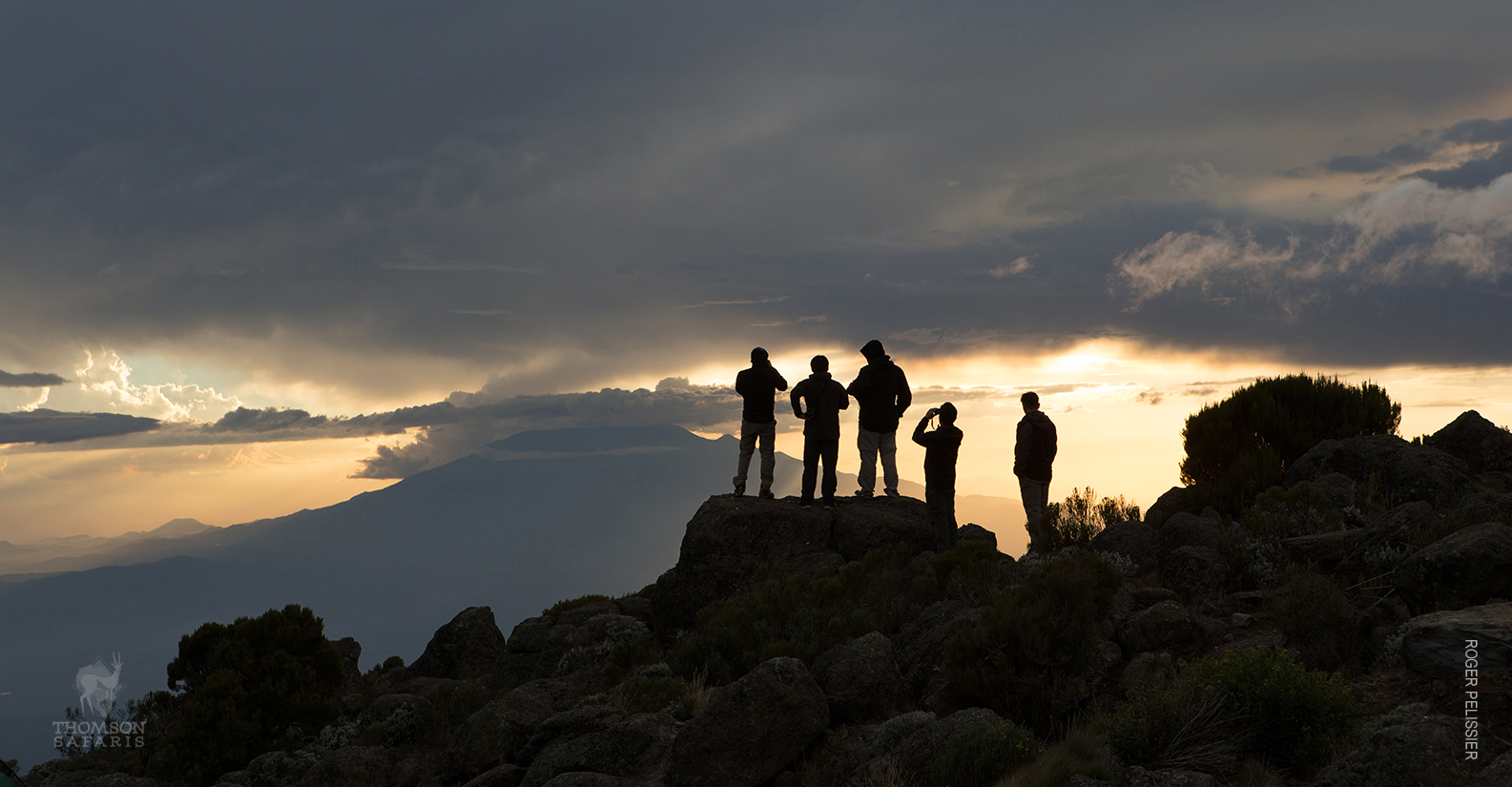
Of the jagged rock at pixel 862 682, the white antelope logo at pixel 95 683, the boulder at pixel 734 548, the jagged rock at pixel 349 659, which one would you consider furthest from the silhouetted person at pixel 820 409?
the white antelope logo at pixel 95 683

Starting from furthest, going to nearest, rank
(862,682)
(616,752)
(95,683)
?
(95,683) < (616,752) < (862,682)

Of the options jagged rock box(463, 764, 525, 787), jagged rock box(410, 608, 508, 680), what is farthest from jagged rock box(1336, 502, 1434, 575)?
jagged rock box(410, 608, 508, 680)

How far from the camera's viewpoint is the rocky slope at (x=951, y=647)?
654cm

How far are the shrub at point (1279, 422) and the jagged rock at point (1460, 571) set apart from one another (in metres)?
7.01

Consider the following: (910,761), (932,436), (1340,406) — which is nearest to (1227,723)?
(910,761)

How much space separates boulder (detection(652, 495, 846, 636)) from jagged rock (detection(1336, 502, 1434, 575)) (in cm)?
686

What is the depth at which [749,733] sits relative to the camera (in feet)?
26.2

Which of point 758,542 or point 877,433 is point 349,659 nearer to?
point 758,542

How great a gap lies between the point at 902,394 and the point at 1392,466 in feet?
25.6

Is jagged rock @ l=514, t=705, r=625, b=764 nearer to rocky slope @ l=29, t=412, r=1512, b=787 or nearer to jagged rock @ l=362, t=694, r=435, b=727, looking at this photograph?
rocky slope @ l=29, t=412, r=1512, b=787

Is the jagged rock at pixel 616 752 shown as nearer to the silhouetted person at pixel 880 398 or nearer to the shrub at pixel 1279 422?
the silhouetted person at pixel 880 398

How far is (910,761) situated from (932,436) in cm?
674

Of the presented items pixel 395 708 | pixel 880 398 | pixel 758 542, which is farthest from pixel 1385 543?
pixel 395 708

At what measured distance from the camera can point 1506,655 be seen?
6051 mm
